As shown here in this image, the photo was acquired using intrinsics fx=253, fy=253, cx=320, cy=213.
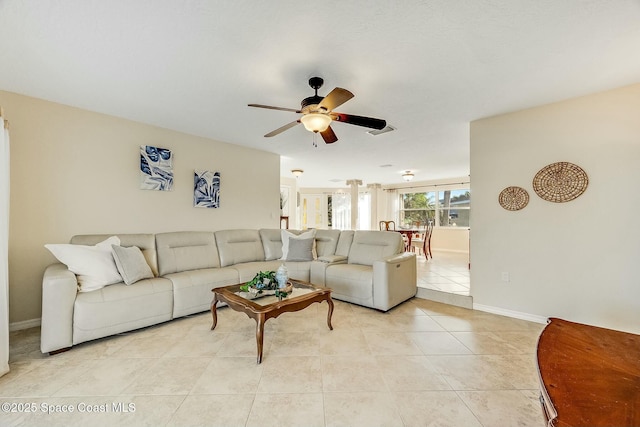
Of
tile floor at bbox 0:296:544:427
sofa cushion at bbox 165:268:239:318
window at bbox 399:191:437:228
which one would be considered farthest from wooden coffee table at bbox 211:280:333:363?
window at bbox 399:191:437:228

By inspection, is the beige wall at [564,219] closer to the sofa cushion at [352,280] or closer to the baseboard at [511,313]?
the baseboard at [511,313]

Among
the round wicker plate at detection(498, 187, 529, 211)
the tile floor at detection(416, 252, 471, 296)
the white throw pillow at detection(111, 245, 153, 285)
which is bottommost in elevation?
the tile floor at detection(416, 252, 471, 296)

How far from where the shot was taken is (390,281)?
2.99 meters

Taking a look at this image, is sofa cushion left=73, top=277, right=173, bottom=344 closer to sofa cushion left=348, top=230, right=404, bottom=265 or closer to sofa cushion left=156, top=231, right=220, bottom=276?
sofa cushion left=156, top=231, right=220, bottom=276

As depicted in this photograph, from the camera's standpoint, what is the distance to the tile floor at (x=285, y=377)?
143 centimetres

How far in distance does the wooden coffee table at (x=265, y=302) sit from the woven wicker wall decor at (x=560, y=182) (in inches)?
102

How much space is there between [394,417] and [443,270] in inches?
158

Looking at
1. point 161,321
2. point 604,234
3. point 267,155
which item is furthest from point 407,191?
point 161,321

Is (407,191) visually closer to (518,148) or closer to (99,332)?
(518,148)

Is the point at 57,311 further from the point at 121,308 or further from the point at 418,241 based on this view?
the point at 418,241

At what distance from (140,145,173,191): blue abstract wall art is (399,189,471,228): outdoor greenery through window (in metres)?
6.55

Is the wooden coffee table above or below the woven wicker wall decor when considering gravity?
below

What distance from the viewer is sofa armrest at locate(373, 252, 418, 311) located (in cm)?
295

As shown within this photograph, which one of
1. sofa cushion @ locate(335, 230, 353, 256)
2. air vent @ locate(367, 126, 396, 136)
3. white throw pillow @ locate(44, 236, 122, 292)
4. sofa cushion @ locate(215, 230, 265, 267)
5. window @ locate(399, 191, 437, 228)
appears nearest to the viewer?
white throw pillow @ locate(44, 236, 122, 292)
